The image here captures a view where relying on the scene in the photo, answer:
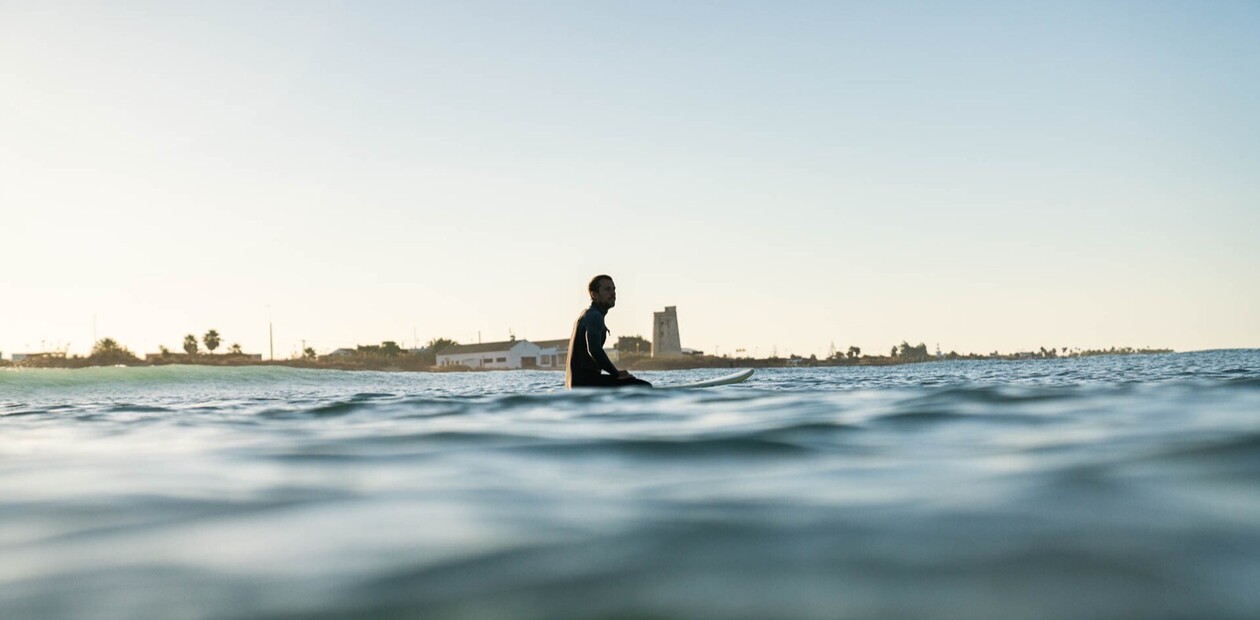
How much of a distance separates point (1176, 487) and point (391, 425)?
4154 mm

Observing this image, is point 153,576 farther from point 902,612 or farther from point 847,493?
point 847,493

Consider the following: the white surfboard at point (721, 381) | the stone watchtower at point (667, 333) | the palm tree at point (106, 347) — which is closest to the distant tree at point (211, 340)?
the palm tree at point (106, 347)

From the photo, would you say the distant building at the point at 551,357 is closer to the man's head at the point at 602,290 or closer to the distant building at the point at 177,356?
the distant building at the point at 177,356

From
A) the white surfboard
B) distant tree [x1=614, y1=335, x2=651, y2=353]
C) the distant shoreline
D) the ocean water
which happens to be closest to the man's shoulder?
the white surfboard

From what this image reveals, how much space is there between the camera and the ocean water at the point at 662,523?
59.6 inches

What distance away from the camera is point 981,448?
11.0 ft

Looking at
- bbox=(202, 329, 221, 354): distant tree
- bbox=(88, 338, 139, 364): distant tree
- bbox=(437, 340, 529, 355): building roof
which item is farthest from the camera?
bbox=(202, 329, 221, 354): distant tree

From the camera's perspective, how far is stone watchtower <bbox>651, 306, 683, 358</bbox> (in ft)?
381

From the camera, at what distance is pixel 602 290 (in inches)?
394

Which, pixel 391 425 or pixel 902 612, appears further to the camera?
pixel 391 425

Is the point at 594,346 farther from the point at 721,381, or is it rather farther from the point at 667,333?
the point at 667,333

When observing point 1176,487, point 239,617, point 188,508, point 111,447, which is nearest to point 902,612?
point 239,617

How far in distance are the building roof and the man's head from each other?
97.3m

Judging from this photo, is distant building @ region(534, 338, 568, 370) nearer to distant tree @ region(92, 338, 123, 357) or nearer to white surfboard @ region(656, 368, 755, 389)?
distant tree @ region(92, 338, 123, 357)
